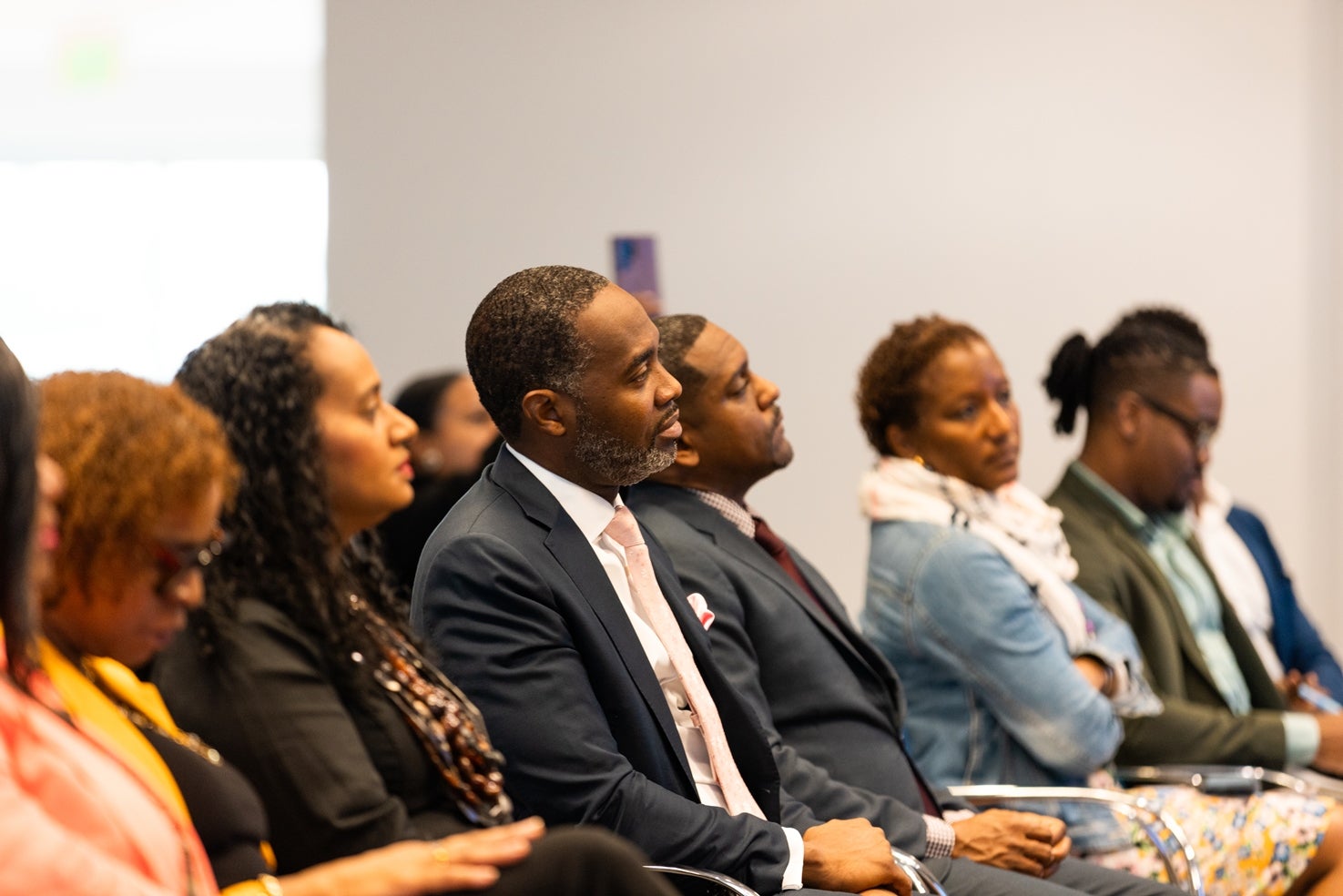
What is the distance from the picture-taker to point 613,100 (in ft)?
18.2

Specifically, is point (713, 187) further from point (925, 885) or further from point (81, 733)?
point (81, 733)

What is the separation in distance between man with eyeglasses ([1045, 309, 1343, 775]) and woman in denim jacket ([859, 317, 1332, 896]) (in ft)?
0.75

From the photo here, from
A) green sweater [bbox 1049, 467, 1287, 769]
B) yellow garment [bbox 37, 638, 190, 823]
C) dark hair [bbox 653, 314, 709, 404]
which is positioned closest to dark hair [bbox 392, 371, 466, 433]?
green sweater [bbox 1049, 467, 1287, 769]

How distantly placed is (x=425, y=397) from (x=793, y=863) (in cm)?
286

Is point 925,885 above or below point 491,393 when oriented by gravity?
below

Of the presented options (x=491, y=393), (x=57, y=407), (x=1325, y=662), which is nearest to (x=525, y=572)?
(x=491, y=393)

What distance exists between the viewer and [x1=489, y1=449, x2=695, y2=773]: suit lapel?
7.79 ft

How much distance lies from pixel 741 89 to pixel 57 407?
4259 mm

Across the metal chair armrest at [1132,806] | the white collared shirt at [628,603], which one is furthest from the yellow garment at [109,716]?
the metal chair armrest at [1132,806]

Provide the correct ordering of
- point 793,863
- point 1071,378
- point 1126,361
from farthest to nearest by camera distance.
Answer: point 1071,378 < point 1126,361 < point 793,863

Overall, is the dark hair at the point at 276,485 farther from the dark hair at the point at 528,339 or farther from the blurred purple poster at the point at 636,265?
the blurred purple poster at the point at 636,265

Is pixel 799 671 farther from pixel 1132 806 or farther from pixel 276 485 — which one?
pixel 276 485

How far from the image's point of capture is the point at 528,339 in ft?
8.09

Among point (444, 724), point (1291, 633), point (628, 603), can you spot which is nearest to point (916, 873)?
point (628, 603)
